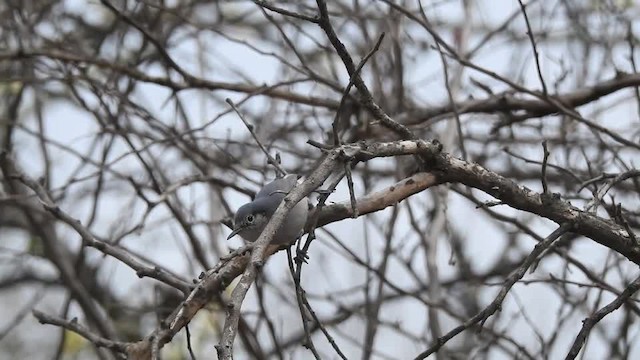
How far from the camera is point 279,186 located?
8.11ft

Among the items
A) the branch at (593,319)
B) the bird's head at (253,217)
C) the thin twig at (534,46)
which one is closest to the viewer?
the branch at (593,319)

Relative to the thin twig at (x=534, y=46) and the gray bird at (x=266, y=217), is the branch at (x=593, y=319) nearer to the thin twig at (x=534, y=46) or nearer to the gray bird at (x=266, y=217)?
the gray bird at (x=266, y=217)

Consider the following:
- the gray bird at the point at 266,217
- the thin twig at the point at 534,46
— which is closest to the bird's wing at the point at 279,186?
the gray bird at the point at 266,217

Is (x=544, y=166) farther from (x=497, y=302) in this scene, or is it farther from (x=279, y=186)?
(x=279, y=186)

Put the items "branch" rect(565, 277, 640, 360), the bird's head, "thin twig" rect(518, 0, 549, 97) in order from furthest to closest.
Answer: "thin twig" rect(518, 0, 549, 97), the bird's head, "branch" rect(565, 277, 640, 360)

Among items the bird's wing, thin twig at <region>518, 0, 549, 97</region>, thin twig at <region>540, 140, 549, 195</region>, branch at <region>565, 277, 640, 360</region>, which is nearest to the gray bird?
the bird's wing

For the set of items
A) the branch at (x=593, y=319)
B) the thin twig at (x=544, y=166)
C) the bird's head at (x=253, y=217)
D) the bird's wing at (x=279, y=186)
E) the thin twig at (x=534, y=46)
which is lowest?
the branch at (x=593, y=319)

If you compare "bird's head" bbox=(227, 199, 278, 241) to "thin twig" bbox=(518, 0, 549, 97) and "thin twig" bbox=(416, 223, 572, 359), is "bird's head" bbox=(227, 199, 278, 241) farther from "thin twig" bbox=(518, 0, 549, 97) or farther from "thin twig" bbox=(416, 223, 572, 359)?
"thin twig" bbox=(518, 0, 549, 97)

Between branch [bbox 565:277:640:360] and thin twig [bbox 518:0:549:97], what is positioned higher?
thin twig [bbox 518:0:549:97]

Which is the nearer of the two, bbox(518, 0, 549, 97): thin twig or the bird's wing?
the bird's wing

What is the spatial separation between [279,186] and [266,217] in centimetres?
13

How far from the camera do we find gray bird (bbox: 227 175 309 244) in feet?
7.46

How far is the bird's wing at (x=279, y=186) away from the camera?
2439mm

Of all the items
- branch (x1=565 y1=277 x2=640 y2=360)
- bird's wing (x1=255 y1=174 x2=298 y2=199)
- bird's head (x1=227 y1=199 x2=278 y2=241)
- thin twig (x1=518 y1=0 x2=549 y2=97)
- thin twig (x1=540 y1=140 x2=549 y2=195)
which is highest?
thin twig (x1=518 y1=0 x2=549 y2=97)
